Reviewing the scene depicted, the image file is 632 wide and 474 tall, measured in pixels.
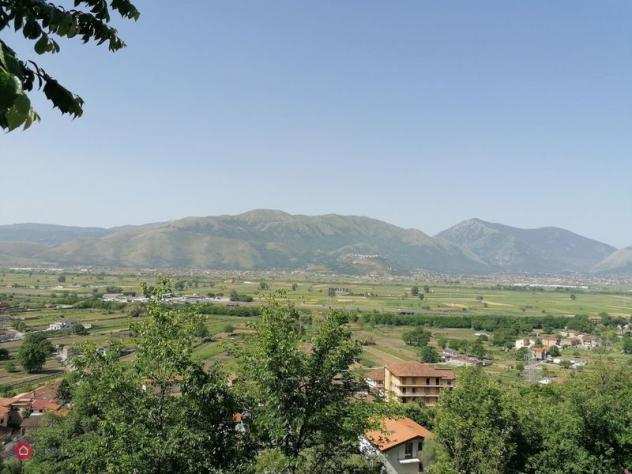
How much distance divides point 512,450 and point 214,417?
13104 mm

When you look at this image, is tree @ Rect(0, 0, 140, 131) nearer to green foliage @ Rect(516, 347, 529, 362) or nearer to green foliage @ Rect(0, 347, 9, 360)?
green foliage @ Rect(0, 347, 9, 360)

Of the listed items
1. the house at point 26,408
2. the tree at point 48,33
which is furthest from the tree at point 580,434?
the house at point 26,408

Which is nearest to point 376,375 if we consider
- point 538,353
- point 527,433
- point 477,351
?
point 477,351

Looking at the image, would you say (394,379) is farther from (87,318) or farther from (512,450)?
(87,318)

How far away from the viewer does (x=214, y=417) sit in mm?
8141

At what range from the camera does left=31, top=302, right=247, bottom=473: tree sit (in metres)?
7.32

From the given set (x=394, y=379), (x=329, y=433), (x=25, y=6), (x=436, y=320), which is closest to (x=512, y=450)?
(x=329, y=433)

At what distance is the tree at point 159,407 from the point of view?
288 inches

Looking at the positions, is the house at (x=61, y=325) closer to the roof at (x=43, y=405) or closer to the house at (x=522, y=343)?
the roof at (x=43, y=405)

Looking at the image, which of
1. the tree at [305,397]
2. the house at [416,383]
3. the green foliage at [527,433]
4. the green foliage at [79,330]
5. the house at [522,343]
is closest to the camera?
the tree at [305,397]

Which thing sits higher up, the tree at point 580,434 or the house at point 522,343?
the tree at point 580,434

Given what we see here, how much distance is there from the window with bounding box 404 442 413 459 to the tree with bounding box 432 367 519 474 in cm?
680

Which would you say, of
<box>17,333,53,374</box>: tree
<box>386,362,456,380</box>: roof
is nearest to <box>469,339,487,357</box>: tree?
<box>386,362,456,380</box>: roof

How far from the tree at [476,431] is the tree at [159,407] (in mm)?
11307
